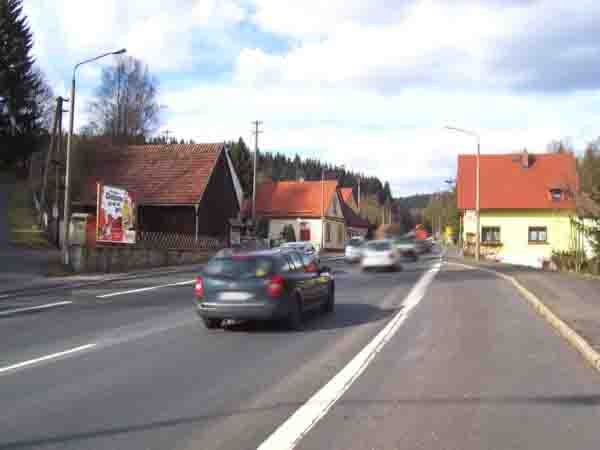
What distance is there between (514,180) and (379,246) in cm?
2569

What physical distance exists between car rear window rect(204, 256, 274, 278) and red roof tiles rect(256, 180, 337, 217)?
55073 millimetres

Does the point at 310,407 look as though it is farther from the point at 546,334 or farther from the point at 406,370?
the point at 546,334

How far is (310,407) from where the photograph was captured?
21.8ft

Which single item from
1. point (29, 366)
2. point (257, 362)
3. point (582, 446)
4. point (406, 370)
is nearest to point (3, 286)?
point (29, 366)

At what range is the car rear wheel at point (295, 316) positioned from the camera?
474 inches

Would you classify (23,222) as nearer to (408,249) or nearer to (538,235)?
(408,249)

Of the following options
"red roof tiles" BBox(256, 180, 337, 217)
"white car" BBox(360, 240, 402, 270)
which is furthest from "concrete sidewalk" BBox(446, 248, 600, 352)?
"red roof tiles" BBox(256, 180, 337, 217)

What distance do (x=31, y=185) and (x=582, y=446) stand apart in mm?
41823

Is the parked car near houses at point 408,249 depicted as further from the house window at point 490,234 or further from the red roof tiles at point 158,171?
the red roof tiles at point 158,171

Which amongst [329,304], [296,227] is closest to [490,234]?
[296,227]

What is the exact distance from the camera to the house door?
68.4m

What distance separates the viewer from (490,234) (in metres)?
50.3

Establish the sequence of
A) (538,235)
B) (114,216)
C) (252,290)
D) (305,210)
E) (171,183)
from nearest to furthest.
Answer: (252,290)
(114,216)
(171,183)
(538,235)
(305,210)

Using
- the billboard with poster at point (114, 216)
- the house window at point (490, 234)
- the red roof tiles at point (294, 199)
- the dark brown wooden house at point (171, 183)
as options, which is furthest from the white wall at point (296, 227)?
the billboard with poster at point (114, 216)
